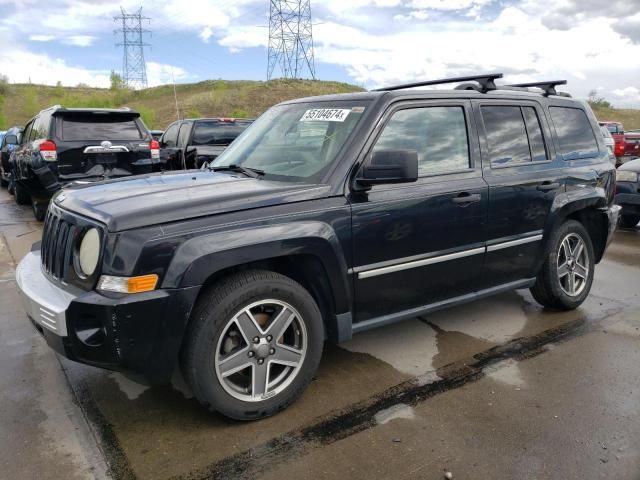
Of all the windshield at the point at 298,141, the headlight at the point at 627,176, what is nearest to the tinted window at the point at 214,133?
the headlight at the point at 627,176

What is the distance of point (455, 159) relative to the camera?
388cm

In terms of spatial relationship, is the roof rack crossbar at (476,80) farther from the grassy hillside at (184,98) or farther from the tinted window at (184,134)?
the grassy hillside at (184,98)

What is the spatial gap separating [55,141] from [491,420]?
735 cm

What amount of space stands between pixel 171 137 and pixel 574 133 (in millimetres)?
9911

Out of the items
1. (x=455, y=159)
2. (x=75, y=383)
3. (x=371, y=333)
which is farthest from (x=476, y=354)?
(x=75, y=383)

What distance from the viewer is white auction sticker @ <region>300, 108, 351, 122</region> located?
3.63 m

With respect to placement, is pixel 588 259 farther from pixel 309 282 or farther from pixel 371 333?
pixel 309 282

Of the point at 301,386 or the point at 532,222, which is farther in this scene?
the point at 532,222

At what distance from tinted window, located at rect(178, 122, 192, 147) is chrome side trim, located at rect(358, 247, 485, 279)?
877cm

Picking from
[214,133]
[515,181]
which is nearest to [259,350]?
[515,181]

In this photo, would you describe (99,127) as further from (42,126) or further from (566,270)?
(566,270)

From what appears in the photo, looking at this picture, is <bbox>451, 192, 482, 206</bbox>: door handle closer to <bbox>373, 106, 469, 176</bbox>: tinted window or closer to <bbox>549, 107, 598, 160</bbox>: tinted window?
<bbox>373, 106, 469, 176</bbox>: tinted window

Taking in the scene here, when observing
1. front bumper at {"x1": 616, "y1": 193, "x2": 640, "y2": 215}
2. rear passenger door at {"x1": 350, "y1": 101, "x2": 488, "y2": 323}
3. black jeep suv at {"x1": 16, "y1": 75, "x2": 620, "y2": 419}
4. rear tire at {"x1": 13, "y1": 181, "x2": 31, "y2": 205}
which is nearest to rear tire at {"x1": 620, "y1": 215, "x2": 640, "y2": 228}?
front bumper at {"x1": 616, "y1": 193, "x2": 640, "y2": 215}

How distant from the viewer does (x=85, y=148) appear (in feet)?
26.5
